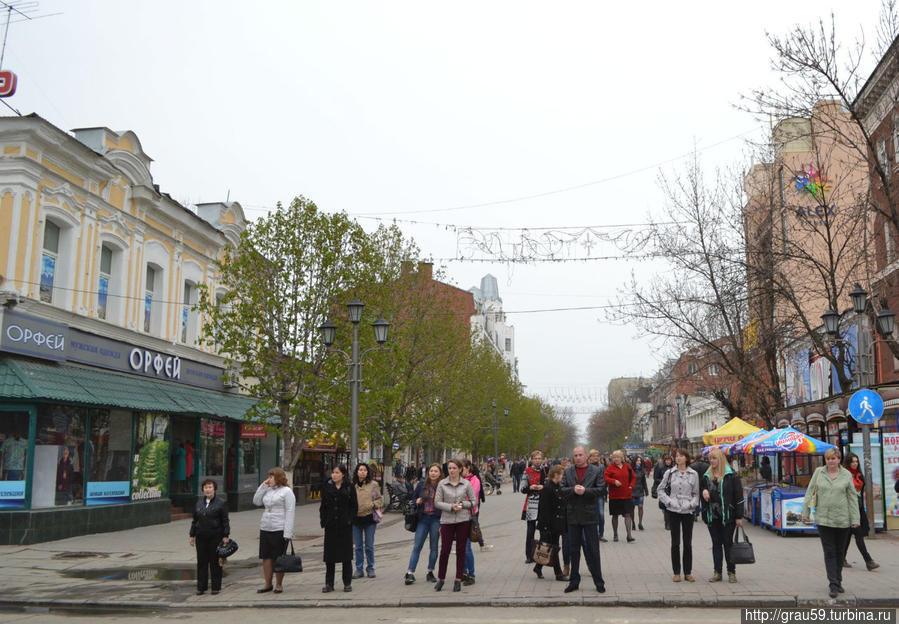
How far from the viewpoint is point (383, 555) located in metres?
15.5

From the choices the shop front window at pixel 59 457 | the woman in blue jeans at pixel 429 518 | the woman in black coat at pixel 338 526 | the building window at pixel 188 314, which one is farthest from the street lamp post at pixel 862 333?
the building window at pixel 188 314

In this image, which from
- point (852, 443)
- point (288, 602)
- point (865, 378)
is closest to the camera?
point (288, 602)

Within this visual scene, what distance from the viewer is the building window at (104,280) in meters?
20.4

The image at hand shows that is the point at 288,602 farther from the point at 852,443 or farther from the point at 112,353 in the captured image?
the point at 852,443

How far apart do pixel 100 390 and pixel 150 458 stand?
354 cm

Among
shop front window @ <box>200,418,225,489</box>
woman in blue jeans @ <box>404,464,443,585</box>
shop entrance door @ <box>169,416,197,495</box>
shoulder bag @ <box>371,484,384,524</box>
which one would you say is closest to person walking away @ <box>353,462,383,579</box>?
shoulder bag @ <box>371,484,384,524</box>

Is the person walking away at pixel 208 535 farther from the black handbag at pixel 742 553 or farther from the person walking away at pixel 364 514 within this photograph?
the black handbag at pixel 742 553

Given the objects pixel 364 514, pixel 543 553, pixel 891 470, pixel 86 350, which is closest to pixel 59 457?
pixel 86 350

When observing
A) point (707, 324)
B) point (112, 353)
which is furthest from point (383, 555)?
point (707, 324)

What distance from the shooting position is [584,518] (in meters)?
9.81

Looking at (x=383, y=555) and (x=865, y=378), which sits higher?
(x=865, y=378)

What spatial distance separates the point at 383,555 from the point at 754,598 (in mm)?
8013

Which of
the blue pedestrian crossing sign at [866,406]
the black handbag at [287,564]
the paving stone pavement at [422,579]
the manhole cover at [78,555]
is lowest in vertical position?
the manhole cover at [78,555]

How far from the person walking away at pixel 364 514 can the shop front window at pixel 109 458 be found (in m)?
9.47
